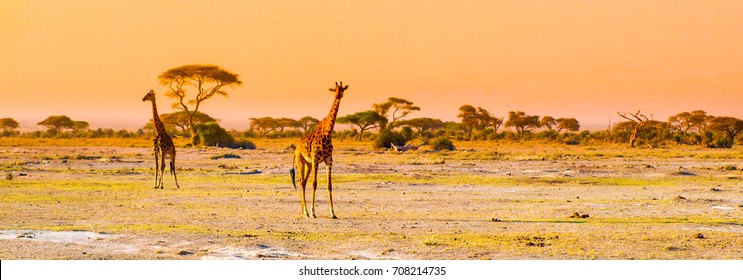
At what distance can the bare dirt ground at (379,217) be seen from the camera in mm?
12445

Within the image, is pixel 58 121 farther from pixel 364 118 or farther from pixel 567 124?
pixel 567 124

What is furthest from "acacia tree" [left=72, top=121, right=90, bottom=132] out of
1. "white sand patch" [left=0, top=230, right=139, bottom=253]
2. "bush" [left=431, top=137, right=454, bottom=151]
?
"white sand patch" [left=0, top=230, right=139, bottom=253]

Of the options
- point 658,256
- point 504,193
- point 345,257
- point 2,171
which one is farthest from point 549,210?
point 2,171

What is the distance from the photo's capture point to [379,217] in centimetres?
1648

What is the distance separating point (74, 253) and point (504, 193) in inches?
498

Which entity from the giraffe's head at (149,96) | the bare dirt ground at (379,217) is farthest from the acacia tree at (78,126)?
the giraffe's head at (149,96)

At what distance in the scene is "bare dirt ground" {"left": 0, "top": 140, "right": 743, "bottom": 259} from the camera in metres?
12.4

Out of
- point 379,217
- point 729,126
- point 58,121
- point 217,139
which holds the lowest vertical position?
point 379,217

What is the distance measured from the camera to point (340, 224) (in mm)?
15320

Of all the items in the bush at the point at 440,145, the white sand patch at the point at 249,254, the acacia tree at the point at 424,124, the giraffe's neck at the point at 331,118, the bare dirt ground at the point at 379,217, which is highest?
the acacia tree at the point at 424,124

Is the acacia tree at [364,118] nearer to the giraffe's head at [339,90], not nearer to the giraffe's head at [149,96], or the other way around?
the giraffe's head at [149,96]

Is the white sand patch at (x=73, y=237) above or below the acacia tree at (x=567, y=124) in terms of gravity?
below

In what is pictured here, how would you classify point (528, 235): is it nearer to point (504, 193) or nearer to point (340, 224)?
point (340, 224)

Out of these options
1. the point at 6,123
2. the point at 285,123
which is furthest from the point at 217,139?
the point at 6,123
